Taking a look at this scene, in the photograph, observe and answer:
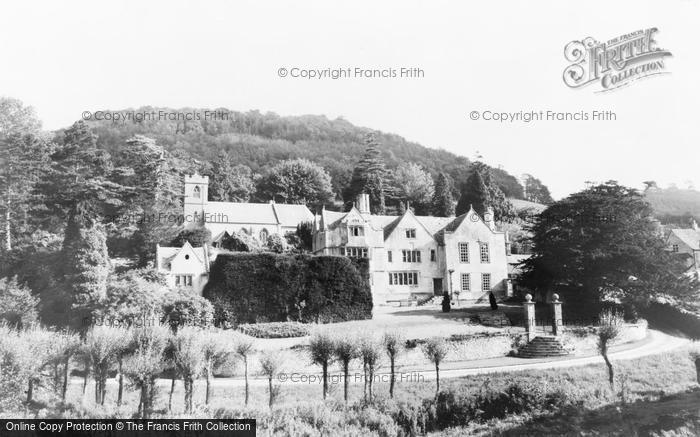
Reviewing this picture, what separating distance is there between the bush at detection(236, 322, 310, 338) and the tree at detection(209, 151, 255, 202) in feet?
56.9

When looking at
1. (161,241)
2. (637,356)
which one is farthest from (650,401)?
(161,241)

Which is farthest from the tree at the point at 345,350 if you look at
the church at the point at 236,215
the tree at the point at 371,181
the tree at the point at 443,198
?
the tree at the point at 443,198

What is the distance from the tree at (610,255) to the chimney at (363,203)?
13218 millimetres

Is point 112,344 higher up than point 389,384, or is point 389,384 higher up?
point 112,344

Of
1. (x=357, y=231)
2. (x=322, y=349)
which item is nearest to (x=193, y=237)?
(x=357, y=231)

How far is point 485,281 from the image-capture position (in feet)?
119

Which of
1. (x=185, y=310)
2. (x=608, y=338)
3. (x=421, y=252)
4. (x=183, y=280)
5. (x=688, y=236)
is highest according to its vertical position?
(x=688, y=236)

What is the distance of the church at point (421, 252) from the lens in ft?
115

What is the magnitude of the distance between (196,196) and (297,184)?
7848 millimetres

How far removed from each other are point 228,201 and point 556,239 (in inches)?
1046

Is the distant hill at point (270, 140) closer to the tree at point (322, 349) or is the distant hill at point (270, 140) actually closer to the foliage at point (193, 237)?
the foliage at point (193, 237)

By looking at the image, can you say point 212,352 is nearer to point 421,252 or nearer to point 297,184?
point 421,252

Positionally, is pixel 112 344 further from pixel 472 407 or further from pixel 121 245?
A: pixel 121 245

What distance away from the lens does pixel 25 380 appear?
1495cm
